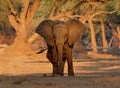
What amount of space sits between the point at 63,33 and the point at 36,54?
17478 millimetres

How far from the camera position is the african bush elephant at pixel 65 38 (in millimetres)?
15727

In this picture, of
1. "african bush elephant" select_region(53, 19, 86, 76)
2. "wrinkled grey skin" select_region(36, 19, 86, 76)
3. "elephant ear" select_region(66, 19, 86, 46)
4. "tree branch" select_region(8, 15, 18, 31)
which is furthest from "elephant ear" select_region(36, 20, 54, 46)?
"tree branch" select_region(8, 15, 18, 31)

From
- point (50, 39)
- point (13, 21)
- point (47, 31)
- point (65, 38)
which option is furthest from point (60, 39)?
point (13, 21)

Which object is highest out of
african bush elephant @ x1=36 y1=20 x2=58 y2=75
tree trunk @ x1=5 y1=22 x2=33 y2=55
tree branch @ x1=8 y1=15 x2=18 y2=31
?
african bush elephant @ x1=36 y1=20 x2=58 y2=75

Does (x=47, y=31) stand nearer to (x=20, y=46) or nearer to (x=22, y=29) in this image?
(x=20, y=46)

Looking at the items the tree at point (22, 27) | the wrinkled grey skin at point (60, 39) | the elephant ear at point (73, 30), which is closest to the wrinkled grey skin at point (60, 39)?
the wrinkled grey skin at point (60, 39)

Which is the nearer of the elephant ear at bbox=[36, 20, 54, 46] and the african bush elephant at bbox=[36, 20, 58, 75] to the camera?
the african bush elephant at bbox=[36, 20, 58, 75]

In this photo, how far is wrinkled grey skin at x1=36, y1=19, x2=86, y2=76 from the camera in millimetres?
15781

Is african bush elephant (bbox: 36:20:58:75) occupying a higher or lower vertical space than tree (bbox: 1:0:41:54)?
higher

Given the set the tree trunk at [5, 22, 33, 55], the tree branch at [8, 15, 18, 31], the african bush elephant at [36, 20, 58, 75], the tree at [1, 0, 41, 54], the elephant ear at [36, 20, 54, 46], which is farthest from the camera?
the tree branch at [8, 15, 18, 31]

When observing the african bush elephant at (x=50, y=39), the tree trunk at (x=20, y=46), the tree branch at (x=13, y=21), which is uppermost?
the african bush elephant at (x=50, y=39)

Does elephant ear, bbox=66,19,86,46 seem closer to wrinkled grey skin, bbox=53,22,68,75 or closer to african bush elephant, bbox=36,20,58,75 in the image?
Answer: wrinkled grey skin, bbox=53,22,68,75

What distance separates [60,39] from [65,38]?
44cm

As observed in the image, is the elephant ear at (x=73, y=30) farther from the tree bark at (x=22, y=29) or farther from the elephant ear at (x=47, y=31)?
the tree bark at (x=22, y=29)
